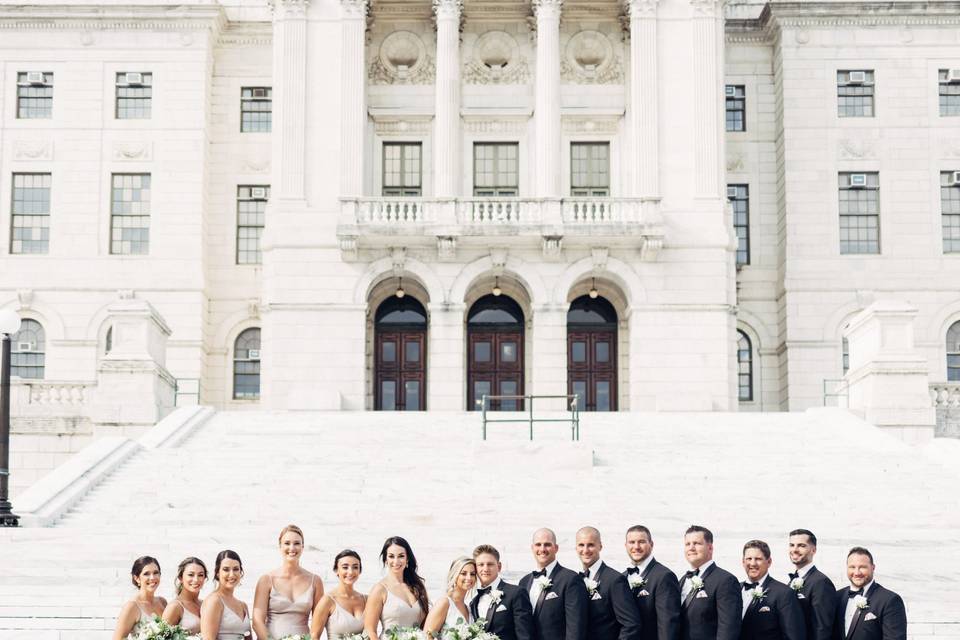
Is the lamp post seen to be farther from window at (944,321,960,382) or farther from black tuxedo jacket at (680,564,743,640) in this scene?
window at (944,321,960,382)

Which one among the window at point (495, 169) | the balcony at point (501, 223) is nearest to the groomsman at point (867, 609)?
the balcony at point (501, 223)

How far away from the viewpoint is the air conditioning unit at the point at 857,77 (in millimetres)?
44000

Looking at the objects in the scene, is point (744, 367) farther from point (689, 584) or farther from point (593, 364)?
point (689, 584)

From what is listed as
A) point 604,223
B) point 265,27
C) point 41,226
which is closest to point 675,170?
point 604,223

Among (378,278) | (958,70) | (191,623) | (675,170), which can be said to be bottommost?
(191,623)

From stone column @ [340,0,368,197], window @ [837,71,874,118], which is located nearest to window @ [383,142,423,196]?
stone column @ [340,0,368,197]

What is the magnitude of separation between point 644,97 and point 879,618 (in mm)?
29310

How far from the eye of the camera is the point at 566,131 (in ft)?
139

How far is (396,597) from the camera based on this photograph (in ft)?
40.6

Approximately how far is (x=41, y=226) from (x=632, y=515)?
25802 millimetres

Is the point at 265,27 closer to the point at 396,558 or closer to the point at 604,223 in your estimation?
the point at 604,223

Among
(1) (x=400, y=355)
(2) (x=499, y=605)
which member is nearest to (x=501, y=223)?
(1) (x=400, y=355)

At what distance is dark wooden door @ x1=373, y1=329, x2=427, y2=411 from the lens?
137 feet

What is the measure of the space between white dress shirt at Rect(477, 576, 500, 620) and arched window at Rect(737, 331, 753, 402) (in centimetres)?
3220
